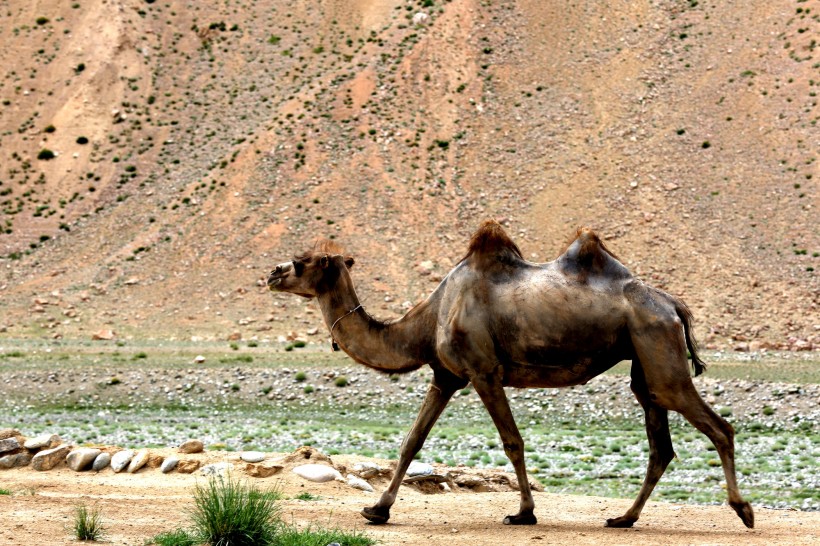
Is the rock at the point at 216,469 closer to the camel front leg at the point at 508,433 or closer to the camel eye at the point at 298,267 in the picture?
Result: the camel eye at the point at 298,267

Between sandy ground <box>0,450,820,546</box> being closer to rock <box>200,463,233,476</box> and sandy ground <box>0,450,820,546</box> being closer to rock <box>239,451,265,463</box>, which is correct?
rock <box>200,463,233,476</box>

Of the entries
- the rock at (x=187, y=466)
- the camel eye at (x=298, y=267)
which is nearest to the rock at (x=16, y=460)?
the rock at (x=187, y=466)

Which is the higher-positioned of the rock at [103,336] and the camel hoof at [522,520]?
the camel hoof at [522,520]

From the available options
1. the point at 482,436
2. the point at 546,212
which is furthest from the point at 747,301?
the point at 482,436

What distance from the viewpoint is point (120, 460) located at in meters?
17.0

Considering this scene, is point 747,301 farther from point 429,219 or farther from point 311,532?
point 311,532

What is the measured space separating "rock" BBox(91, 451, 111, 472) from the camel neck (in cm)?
493

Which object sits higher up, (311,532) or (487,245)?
(487,245)

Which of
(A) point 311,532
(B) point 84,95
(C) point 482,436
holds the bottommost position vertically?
(C) point 482,436

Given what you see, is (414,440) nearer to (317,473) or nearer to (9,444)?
(317,473)

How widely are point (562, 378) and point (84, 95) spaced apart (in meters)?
63.9

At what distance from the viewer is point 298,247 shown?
5850 centimetres

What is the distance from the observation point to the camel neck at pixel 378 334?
45.6 feet

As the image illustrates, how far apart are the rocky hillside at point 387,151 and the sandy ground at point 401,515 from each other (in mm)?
35056
